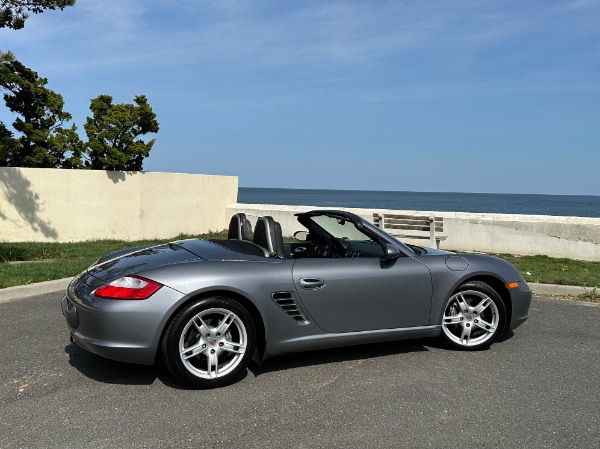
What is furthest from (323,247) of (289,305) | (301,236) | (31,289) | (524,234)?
(524,234)

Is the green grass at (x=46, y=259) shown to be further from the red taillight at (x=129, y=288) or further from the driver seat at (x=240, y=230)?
the red taillight at (x=129, y=288)

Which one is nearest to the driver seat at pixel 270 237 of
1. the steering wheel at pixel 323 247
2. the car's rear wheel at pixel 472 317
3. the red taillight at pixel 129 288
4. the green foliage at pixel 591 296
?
the steering wheel at pixel 323 247

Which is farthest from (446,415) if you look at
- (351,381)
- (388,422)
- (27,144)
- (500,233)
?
(27,144)

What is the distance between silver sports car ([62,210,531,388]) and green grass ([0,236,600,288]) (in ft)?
11.3

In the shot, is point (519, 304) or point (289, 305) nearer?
point (289, 305)

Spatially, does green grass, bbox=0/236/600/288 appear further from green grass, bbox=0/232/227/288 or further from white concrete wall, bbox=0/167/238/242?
white concrete wall, bbox=0/167/238/242

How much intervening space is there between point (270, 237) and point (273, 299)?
1.96 feet

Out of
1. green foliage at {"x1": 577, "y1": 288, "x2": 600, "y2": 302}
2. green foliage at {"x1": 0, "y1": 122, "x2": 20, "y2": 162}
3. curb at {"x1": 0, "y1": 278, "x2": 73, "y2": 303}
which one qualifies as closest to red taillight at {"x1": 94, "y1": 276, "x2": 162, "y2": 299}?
curb at {"x1": 0, "y1": 278, "x2": 73, "y2": 303}

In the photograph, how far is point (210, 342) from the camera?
3850mm

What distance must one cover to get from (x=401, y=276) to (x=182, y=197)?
10843 millimetres

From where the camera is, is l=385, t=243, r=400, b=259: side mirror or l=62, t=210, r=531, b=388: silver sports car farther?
l=385, t=243, r=400, b=259: side mirror

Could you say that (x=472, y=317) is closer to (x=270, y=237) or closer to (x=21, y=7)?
(x=270, y=237)

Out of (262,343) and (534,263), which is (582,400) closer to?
(262,343)

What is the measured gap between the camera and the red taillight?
3.74 metres
